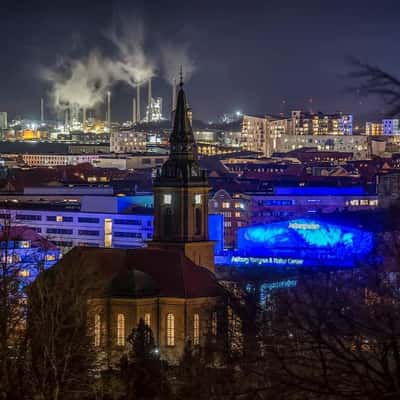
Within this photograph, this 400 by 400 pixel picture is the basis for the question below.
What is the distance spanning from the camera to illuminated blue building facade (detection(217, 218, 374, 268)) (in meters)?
39.9

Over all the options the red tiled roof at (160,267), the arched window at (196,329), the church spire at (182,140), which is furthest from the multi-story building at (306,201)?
the arched window at (196,329)

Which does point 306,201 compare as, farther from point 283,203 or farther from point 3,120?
point 3,120

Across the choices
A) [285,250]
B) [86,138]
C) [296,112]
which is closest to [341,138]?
[296,112]

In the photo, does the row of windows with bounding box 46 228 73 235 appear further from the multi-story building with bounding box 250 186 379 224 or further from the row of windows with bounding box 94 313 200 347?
the row of windows with bounding box 94 313 200 347

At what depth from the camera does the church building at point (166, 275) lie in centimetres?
2609

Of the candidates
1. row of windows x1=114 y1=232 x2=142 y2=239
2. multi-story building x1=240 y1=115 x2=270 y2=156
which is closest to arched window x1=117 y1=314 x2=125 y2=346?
row of windows x1=114 y1=232 x2=142 y2=239

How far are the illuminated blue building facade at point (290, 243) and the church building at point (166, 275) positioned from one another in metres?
6.48

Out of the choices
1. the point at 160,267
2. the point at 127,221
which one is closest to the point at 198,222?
the point at 160,267

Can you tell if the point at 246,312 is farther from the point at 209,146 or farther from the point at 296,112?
the point at 296,112

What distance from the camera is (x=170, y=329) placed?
27.2 m

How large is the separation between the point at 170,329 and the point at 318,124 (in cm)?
11380

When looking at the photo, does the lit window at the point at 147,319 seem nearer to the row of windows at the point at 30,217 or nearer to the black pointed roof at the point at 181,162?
the black pointed roof at the point at 181,162

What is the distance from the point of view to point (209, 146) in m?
130

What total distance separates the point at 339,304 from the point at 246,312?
1289 centimetres
